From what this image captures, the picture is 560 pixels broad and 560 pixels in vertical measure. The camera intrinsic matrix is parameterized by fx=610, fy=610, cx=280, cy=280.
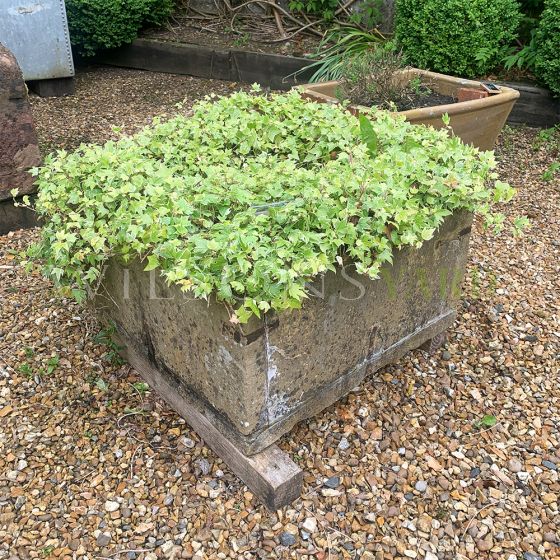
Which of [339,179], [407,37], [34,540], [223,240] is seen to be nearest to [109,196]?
[223,240]

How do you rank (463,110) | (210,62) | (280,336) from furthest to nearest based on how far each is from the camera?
(210,62) < (463,110) < (280,336)

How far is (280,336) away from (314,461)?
1.93 ft

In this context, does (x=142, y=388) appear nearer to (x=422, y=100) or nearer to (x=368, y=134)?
(x=368, y=134)

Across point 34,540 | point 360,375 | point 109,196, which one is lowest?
point 34,540

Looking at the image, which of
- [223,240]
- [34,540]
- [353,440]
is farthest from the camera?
[353,440]

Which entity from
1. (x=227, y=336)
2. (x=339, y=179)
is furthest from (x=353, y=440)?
(x=339, y=179)

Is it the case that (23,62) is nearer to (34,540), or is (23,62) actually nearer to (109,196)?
(109,196)

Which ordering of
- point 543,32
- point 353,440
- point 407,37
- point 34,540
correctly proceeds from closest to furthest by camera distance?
point 34,540 → point 353,440 → point 543,32 → point 407,37

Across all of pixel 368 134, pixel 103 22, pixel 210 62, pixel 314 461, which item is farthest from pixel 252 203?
pixel 103 22

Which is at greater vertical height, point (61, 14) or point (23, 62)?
point (61, 14)

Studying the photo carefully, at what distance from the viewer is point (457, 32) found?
5090 millimetres

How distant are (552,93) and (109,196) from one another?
448 cm

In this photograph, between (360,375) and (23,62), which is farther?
(23,62)

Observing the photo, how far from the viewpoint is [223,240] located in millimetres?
1692
